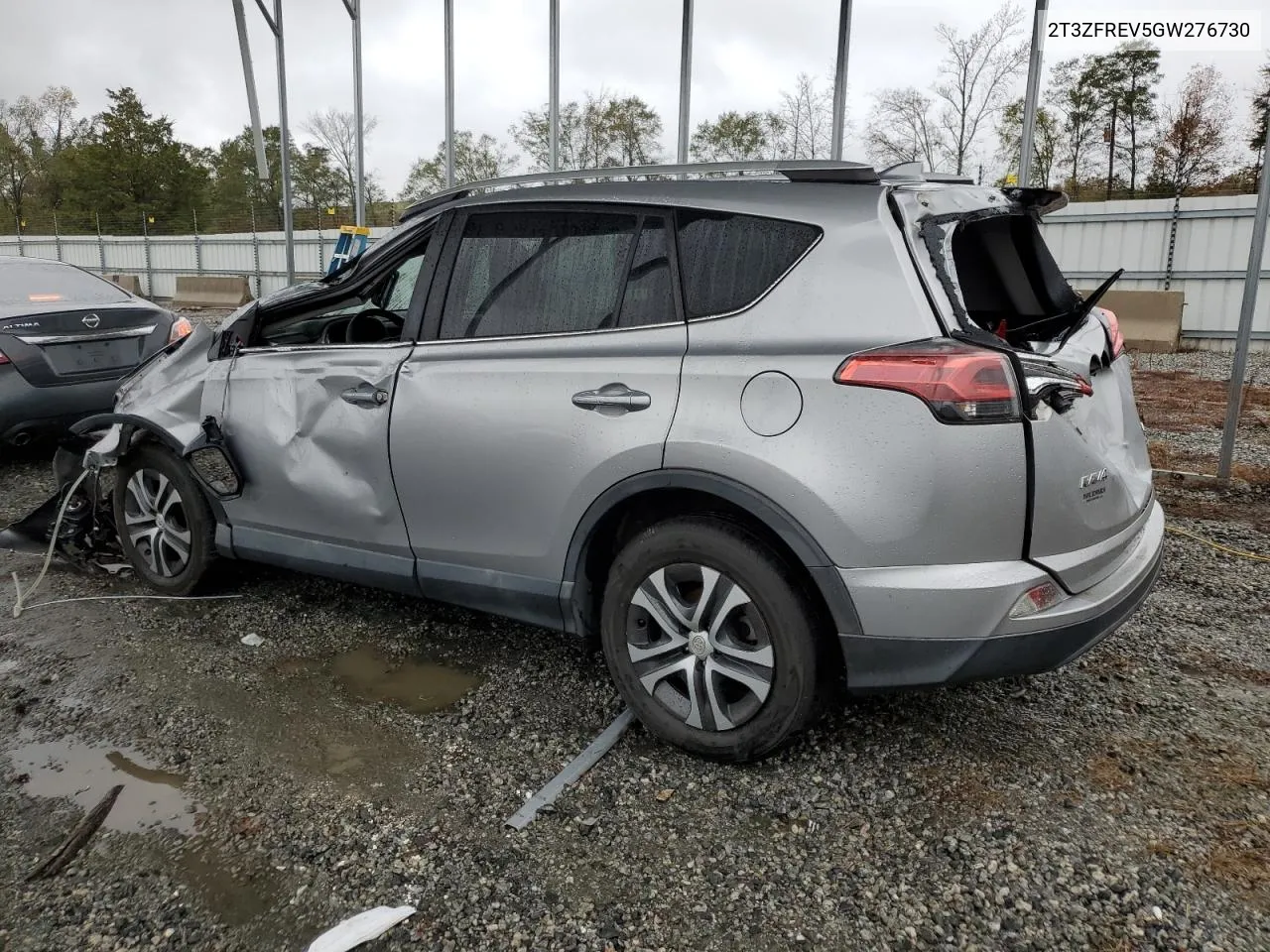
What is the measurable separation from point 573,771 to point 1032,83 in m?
6.20

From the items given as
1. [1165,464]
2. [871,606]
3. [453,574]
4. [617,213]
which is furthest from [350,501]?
[1165,464]

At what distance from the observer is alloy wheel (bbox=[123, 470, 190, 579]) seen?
4.20 metres

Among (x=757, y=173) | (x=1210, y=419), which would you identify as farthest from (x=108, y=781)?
(x=1210, y=419)

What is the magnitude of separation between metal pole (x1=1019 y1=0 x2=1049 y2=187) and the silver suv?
151 inches

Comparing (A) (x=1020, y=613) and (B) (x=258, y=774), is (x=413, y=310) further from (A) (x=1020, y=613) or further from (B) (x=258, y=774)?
(A) (x=1020, y=613)

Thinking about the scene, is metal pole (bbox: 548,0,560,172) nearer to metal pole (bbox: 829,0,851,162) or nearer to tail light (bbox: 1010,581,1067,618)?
metal pole (bbox: 829,0,851,162)

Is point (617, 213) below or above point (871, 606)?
above

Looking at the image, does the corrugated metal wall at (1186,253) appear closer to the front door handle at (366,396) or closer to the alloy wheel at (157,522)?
the front door handle at (366,396)

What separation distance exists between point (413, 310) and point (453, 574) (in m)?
0.97

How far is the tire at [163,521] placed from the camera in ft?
13.5

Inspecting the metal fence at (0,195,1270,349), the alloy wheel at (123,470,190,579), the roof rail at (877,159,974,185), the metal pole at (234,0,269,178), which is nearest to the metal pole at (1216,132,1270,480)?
the roof rail at (877,159,974,185)

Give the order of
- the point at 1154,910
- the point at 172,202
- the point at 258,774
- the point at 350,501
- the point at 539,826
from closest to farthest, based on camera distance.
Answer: the point at 1154,910, the point at 539,826, the point at 258,774, the point at 350,501, the point at 172,202

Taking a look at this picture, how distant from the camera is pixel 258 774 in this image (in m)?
2.89

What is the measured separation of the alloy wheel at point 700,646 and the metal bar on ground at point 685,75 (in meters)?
6.65
